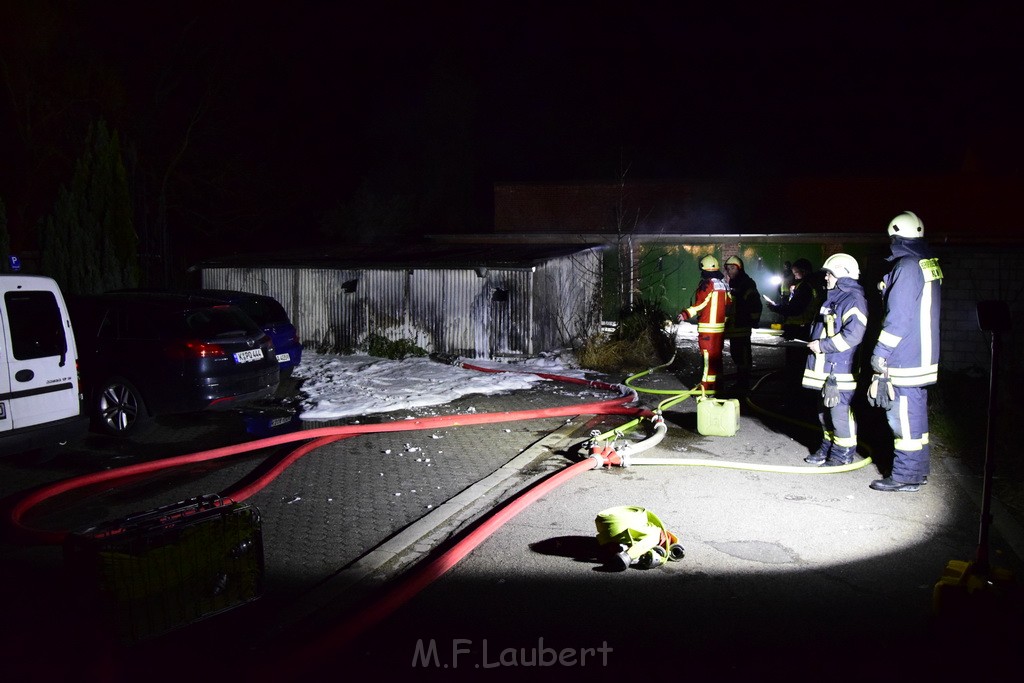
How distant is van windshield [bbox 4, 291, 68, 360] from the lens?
266 inches

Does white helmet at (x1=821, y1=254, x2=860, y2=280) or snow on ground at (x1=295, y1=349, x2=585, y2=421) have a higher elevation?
white helmet at (x1=821, y1=254, x2=860, y2=280)

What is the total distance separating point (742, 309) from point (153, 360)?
25.9 ft

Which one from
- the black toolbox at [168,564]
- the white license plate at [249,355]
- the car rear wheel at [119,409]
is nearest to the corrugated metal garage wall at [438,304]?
the white license plate at [249,355]

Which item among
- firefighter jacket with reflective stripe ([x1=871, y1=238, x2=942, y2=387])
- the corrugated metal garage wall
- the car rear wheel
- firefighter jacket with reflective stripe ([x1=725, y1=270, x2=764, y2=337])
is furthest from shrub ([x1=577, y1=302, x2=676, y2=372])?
the car rear wheel

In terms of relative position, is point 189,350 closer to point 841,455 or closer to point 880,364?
point 841,455

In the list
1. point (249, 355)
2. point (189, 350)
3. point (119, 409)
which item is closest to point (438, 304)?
point (249, 355)

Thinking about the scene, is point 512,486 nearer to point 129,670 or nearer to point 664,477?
point 664,477

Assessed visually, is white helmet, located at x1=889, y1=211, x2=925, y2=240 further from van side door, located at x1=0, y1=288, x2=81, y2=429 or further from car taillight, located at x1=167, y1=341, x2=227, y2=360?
van side door, located at x1=0, y1=288, x2=81, y2=429

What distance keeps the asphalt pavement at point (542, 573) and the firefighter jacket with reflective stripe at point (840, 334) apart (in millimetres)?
906

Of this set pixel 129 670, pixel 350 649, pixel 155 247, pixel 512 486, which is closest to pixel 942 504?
pixel 512 486

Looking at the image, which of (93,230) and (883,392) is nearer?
(883,392)

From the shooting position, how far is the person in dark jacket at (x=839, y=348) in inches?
272

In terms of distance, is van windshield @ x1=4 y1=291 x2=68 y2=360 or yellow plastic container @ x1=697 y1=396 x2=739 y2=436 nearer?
van windshield @ x1=4 y1=291 x2=68 y2=360

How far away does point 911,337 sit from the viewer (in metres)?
6.34
